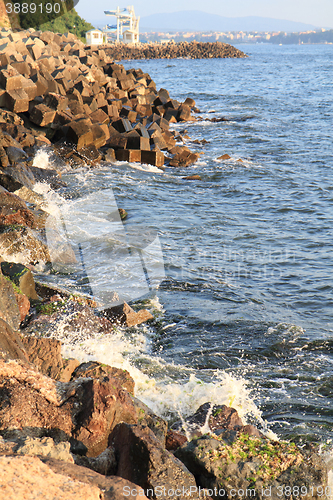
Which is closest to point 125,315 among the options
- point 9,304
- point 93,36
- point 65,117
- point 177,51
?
point 9,304

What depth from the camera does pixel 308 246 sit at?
810cm

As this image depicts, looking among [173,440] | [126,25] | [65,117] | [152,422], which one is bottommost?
[173,440]

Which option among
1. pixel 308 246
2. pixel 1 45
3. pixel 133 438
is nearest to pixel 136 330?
pixel 133 438

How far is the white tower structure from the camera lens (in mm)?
83562

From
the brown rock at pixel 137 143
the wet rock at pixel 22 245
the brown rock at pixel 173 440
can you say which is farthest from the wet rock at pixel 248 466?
the brown rock at pixel 137 143

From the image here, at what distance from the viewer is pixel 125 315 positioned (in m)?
5.48

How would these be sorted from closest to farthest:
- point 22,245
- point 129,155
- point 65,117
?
point 22,245 < point 65,117 < point 129,155

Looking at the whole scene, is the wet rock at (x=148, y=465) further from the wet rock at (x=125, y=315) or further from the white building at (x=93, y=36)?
the white building at (x=93, y=36)

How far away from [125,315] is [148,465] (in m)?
2.95

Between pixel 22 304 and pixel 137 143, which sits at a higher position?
pixel 137 143

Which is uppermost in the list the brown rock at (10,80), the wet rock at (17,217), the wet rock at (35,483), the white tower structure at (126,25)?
the white tower structure at (126,25)

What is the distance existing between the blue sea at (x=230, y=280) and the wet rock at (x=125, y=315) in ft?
0.48

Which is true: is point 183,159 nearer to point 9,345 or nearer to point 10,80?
point 10,80

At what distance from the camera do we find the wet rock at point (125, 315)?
5492 mm
